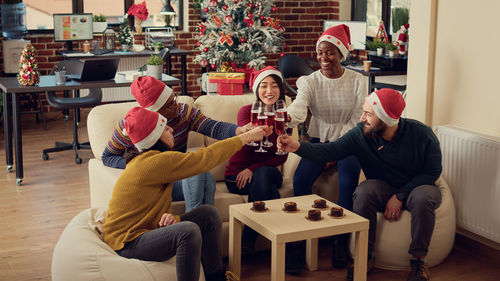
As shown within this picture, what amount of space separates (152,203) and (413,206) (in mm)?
1405

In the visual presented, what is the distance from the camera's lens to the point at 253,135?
3.23m

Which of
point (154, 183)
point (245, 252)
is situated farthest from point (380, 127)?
point (154, 183)

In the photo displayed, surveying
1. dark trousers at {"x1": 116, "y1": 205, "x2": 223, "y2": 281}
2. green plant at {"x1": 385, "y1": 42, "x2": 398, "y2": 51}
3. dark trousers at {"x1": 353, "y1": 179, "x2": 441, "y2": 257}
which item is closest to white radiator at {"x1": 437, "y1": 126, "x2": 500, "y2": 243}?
dark trousers at {"x1": 353, "y1": 179, "x2": 441, "y2": 257}

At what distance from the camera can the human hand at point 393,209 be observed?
11.4 ft

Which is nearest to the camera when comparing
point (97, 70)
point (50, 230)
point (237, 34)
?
point (50, 230)

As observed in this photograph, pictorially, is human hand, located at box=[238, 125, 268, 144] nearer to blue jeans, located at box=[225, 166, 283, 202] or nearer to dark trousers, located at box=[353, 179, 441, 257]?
blue jeans, located at box=[225, 166, 283, 202]

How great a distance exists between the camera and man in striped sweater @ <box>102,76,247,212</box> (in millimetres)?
3424

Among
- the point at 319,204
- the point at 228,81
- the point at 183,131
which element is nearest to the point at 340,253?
the point at 319,204

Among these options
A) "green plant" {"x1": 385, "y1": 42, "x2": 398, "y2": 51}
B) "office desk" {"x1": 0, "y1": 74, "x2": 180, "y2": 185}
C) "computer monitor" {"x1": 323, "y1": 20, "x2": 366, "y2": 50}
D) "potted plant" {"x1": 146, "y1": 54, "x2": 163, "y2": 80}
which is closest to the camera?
"office desk" {"x1": 0, "y1": 74, "x2": 180, "y2": 185}

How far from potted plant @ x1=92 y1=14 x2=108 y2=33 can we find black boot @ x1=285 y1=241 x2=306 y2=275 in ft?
16.6

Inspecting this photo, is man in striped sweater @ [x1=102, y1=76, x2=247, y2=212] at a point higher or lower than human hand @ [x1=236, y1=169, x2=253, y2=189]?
higher

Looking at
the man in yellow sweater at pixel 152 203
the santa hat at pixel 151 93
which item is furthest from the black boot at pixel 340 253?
the santa hat at pixel 151 93

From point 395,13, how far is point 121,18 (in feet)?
11.1

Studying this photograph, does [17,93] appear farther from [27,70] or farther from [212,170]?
[212,170]
